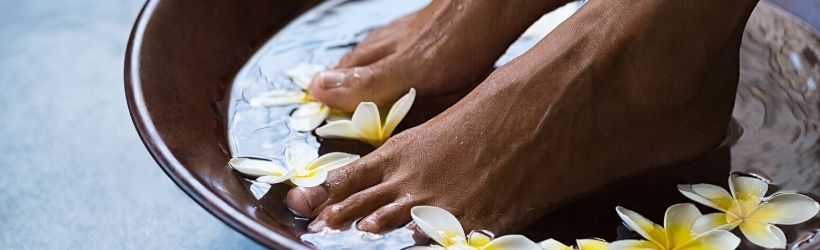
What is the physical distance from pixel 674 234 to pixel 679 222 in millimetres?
16

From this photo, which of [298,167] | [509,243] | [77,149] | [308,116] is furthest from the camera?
[77,149]

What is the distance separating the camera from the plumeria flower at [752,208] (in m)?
0.98

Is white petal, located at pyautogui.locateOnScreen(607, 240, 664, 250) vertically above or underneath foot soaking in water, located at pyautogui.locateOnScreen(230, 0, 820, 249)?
underneath

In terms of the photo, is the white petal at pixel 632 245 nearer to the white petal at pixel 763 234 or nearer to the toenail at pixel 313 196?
the white petal at pixel 763 234

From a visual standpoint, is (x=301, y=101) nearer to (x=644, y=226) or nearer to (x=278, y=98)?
(x=278, y=98)

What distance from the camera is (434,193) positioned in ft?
3.30

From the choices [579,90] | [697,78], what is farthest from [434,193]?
[697,78]

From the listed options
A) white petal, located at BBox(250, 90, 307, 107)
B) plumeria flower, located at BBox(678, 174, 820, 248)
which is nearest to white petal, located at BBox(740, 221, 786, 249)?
plumeria flower, located at BBox(678, 174, 820, 248)

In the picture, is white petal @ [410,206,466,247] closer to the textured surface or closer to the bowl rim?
the bowl rim

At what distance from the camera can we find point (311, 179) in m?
1.03

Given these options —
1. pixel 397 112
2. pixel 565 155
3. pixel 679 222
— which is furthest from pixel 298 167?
pixel 679 222

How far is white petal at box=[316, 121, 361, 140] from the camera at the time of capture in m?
1.12

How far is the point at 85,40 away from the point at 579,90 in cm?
81

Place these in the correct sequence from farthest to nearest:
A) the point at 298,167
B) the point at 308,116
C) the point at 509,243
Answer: the point at 308,116, the point at 298,167, the point at 509,243
